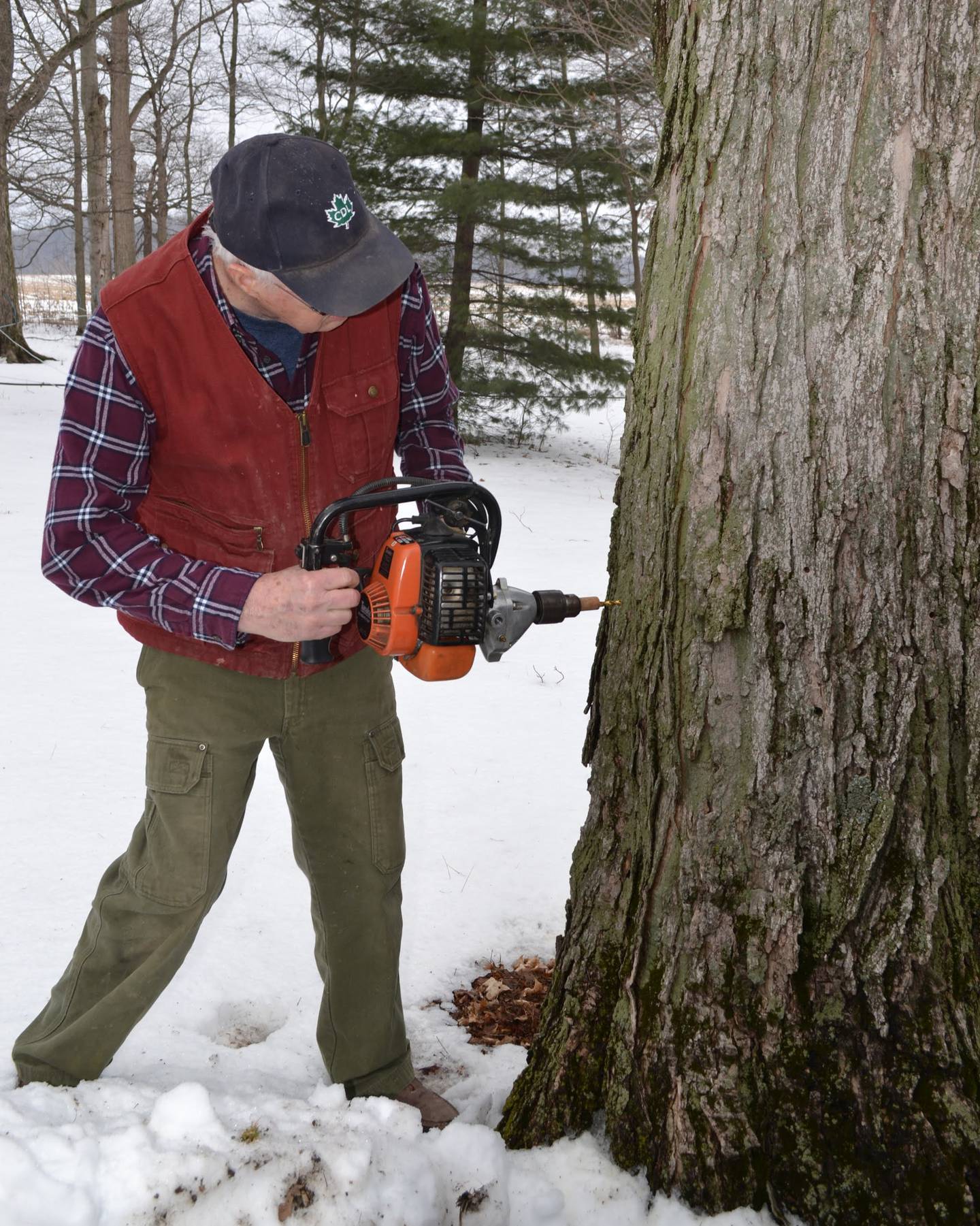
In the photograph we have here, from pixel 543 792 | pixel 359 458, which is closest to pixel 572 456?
pixel 543 792

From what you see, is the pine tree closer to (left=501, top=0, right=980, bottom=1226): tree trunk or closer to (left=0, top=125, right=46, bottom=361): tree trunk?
(left=0, top=125, right=46, bottom=361): tree trunk

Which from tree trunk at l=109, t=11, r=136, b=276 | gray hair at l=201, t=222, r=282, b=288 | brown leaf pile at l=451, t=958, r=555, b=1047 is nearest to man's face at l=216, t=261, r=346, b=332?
gray hair at l=201, t=222, r=282, b=288

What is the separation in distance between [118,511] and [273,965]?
1463 mm

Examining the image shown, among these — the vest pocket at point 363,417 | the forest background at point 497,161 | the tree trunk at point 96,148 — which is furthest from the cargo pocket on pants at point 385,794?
the tree trunk at point 96,148

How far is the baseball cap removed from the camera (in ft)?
5.75

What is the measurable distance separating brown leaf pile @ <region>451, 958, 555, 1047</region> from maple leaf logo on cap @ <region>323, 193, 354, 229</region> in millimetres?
1802

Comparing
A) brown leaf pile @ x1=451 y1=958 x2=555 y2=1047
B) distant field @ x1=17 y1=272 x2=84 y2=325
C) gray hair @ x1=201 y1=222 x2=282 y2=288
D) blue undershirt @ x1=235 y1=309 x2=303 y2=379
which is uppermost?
distant field @ x1=17 y1=272 x2=84 y2=325

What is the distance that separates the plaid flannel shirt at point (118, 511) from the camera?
72.0 inches

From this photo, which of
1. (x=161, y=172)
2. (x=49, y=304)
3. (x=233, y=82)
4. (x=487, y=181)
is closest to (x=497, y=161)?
(x=487, y=181)

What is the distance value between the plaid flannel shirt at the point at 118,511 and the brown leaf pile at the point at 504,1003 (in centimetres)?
129

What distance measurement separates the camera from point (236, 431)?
1.93 m

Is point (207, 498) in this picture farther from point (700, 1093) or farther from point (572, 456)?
point (572, 456)

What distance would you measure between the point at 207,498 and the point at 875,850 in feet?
4.63

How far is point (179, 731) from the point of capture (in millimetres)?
2021
